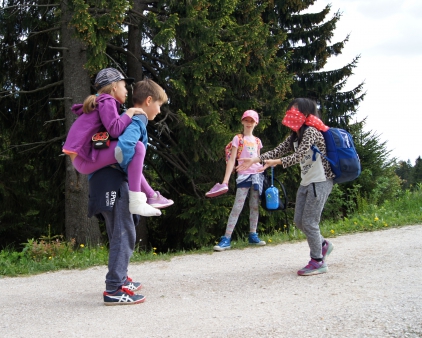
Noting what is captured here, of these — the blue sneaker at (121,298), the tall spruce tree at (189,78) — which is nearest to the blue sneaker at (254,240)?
the tall spruce tree at (189,78)

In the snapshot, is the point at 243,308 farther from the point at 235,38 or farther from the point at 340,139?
the point at 235,38

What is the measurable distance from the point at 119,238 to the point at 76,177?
5.00 meters

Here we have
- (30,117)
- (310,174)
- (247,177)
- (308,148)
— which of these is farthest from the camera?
(30,117)

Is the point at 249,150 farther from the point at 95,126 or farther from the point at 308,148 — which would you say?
the point at 95,126

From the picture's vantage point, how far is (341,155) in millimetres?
4980

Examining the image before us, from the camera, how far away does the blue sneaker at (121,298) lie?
162 inches

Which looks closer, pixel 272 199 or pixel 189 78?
pixel 272 199

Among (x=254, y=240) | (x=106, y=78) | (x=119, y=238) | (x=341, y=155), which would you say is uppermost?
(x=106, y=78)

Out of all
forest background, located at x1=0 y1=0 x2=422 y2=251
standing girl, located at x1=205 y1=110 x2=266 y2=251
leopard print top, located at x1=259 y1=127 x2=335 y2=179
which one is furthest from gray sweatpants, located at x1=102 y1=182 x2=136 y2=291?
forest background, located at x1=0 y1=0 x2=422 y2=251

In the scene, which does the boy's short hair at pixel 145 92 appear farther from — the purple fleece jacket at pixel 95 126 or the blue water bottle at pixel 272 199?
the blue water bottle at pixel 272 199

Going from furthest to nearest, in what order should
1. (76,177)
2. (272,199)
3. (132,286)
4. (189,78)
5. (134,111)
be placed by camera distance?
(189,78) < (76,177) < (272,199) < (132,286) < (134,111)

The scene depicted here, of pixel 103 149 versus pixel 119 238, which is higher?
pixel 103 149

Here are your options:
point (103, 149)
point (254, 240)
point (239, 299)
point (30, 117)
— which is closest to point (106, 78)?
point (103, 149)

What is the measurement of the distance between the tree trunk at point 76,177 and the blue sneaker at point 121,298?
15.7ft
